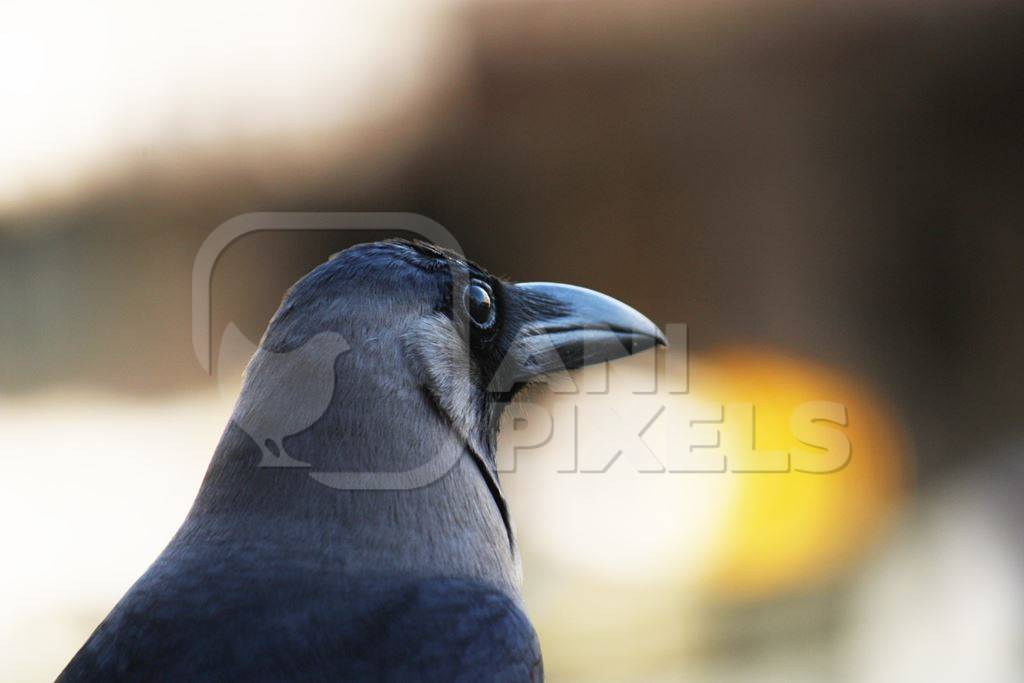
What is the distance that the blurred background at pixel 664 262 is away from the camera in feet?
17.4

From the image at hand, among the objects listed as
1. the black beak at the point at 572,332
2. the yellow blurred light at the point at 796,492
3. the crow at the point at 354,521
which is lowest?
the yellow blurred light at the point at 796,492

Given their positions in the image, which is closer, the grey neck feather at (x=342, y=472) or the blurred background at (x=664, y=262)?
the grey neck feather at (x=342, y=472)

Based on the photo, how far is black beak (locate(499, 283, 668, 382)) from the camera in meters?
2.25

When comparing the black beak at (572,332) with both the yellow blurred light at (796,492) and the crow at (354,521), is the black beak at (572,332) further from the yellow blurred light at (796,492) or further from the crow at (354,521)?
the yellow blurred light at (796,492)

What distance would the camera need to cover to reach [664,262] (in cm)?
555

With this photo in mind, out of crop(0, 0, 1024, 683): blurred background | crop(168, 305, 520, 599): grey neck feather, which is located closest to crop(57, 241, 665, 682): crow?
crop(168, 305, 520, 599): grey neck feather

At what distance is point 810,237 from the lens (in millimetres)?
5895

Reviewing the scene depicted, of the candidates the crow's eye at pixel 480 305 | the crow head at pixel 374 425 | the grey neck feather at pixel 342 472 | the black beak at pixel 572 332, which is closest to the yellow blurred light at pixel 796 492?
the black beak at pixel 572 332

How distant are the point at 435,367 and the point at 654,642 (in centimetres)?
394

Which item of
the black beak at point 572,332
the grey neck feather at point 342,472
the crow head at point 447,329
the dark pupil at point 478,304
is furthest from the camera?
the black beak at point 572,332

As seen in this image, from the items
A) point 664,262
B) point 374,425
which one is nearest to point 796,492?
point 664,262

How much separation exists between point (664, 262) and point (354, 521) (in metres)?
3.93

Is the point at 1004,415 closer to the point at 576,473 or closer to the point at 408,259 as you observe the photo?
the point at 576,473

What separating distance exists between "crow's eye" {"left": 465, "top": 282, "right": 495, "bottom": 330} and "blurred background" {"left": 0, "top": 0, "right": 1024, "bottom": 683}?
2.77 m
